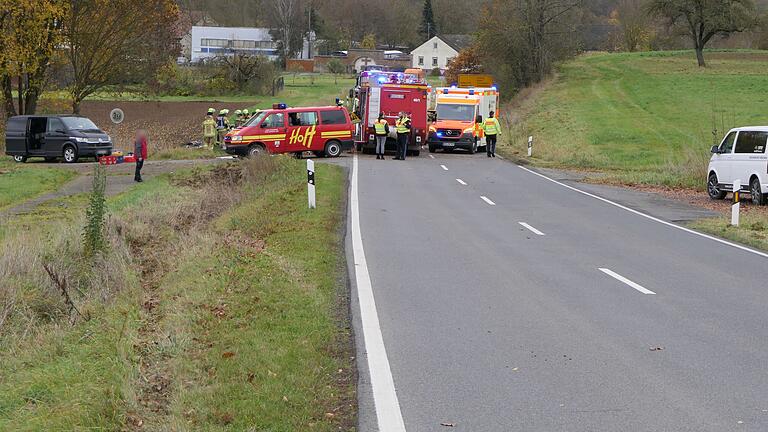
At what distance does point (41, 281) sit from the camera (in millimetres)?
13047

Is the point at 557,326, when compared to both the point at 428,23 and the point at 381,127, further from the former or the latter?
the point at 428,23

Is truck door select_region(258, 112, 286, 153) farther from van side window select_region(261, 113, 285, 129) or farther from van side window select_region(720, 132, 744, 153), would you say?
van side window select_region(720, 132, 744, 153)

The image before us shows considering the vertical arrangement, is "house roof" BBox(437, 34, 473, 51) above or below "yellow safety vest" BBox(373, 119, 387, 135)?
above

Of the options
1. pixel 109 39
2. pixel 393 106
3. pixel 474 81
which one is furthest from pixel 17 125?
pixel 474 81

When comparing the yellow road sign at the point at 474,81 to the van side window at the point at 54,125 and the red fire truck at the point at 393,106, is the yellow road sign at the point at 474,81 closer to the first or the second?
the red fire truck at the point at 393,106

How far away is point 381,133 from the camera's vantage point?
35500 millimetres

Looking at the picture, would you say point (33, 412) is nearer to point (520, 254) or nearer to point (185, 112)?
point (520, 254)

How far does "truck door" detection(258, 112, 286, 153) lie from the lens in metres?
34.3

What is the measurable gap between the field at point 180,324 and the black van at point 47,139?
55.7 feet

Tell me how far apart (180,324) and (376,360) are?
7.51 feet

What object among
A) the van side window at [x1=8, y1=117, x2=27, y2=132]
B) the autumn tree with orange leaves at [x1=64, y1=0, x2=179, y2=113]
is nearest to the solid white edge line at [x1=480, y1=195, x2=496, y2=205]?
the van side window at [x1=8, y1=117, x2=27, y2=132]

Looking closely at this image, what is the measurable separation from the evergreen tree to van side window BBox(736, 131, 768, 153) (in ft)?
396

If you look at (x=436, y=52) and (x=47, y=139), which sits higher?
(x=436, y=52)

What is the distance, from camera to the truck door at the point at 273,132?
34.3 m
